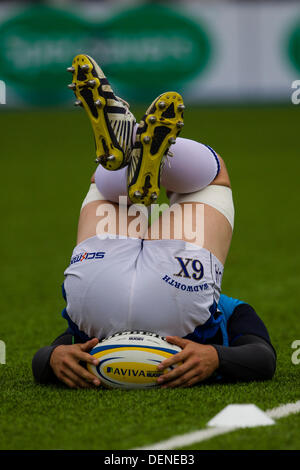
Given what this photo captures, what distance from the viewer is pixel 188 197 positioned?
140 inches

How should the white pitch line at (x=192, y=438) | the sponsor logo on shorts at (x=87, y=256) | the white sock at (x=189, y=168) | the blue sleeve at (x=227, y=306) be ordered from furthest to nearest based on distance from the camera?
the blue sleeve at (x=227, y=306) < the white sock at (x=189, y=168) < the sponsor logo on shorts at (x=87, y=256) < the white pitch line at (x=192, y=438)

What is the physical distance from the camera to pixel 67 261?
285 inches

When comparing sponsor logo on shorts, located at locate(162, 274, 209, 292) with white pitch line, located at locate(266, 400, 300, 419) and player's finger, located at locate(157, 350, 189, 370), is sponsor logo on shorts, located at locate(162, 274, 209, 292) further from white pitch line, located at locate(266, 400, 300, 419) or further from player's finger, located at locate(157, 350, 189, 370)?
white pitch line, located at locate(266, 400, 300, 419)

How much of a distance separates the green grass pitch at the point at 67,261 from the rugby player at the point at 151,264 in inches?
4.6

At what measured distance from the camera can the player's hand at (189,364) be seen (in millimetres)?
3084

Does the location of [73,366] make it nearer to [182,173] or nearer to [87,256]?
[87,256]

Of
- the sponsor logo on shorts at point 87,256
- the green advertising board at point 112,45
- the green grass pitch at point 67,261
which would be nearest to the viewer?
the green grass pitch at point 67,261

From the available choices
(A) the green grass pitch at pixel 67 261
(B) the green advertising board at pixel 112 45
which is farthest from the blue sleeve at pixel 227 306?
(B) the green advertising board at pixel 112 45

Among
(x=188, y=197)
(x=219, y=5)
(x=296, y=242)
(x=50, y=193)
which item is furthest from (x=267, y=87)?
(x=188, y=197)

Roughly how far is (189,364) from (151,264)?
409mm

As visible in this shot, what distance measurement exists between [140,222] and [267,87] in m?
16.9

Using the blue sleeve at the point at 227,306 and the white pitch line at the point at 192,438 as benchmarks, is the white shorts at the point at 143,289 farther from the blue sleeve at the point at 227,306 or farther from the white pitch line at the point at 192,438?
the white pitch line at the point at 192,438

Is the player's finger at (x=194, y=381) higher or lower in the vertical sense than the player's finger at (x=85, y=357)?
lower

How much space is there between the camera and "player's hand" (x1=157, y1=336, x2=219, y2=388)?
3084 mm
